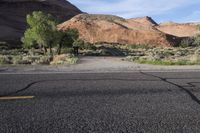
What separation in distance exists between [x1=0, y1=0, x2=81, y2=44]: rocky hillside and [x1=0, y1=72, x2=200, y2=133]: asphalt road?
95.0 m

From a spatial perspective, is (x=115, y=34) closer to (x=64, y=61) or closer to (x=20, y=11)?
(x=20, y=11)

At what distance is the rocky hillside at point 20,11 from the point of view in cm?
10893

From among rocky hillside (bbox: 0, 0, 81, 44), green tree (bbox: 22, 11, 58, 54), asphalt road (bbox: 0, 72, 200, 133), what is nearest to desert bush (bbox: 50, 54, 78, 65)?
asphalt road (bbox: 0, 72, 200, 133)

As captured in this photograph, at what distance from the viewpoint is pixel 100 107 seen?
21.8ft

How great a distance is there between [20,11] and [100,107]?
128 metres

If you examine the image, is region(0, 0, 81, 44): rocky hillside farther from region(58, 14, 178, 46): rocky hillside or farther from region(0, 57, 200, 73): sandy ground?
region(0, 57, 200, 73): sandy ground

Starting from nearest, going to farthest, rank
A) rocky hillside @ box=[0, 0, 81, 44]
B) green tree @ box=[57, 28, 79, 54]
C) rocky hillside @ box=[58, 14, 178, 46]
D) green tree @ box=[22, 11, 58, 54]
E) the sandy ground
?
the sandy ground, green tree @ box=[22, 11, 58, 54], green tree @ box=[57, 28, 79, 54], rocky hillside @ box=[58, 14, 178, 46], rocky hillside @ box=[0, 0, 81, 44]

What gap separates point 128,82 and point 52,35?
3632 cm

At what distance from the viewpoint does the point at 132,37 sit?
10719 centimetres

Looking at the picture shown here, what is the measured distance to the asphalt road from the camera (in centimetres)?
538

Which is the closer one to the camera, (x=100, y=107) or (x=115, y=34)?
(x=100, y=107)

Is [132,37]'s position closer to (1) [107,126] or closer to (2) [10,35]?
(2) [10,35]

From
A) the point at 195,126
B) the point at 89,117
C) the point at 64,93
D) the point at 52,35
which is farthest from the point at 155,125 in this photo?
the point at 52,35

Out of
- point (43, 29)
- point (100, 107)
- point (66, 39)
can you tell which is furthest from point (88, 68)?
point (66, 39)
